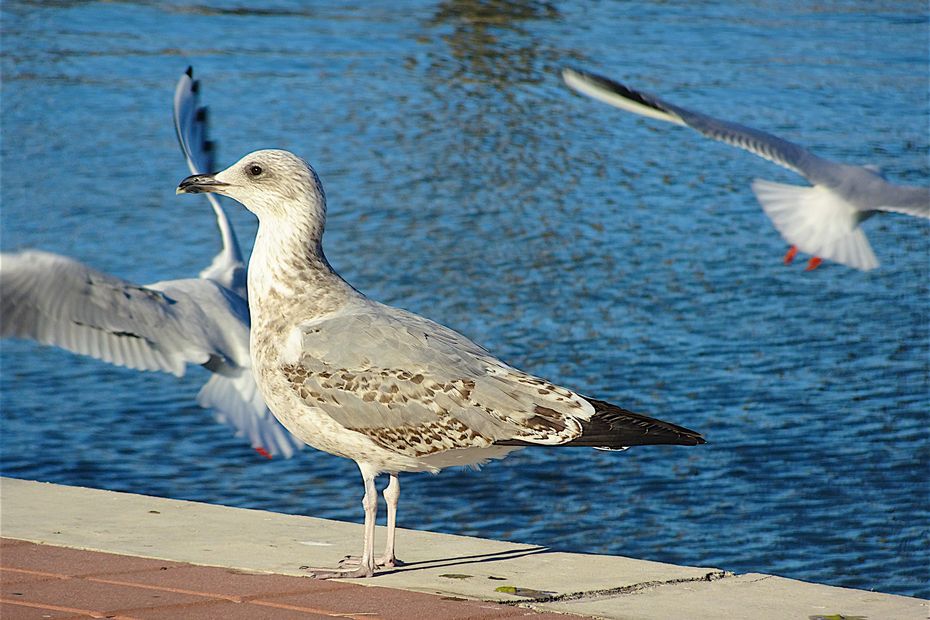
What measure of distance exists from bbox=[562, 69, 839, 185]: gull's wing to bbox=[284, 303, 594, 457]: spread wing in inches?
115

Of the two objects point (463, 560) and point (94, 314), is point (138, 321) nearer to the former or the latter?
point (94, 314)

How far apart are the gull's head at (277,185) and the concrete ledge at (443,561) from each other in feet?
3.65

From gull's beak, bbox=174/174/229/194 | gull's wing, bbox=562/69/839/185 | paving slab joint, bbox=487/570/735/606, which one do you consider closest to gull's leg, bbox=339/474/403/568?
paving slab joint, bbox=487/570/735/606

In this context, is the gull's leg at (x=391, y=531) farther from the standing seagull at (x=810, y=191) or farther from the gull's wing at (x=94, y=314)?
the standing seagull at (x=810, y=191)

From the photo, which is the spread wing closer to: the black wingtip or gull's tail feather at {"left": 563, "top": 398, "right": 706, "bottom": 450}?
gull's tail feather at {"left": 563, "top": 398, "right": 706, "bottom": 450}

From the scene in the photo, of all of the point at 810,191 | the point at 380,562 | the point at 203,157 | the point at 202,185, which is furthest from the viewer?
the point at 810,191

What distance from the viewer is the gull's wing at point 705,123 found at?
7648 mm

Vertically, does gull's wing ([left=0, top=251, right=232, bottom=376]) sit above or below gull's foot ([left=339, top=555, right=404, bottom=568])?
above

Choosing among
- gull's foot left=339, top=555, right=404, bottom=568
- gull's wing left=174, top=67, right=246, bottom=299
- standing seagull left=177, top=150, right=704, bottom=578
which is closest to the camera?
standing seagull left=177, top=150, right=704, bottom=578

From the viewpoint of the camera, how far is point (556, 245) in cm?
1301

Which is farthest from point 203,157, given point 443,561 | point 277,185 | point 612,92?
point 443,561

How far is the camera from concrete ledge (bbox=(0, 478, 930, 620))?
458 centimetres

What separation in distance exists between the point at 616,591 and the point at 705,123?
4117 millimetres

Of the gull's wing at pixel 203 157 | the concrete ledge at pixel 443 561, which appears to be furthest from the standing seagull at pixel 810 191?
the concrete ledge at pixel 443 561
